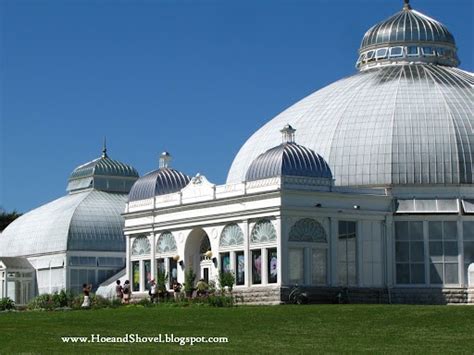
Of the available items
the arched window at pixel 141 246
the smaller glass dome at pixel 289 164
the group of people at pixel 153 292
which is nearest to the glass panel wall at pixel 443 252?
the smaller glass dome at pixel 289 164

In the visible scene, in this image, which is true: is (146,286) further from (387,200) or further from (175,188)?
(387,200)

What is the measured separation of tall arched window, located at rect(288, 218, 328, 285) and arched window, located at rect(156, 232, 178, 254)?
42.4ft

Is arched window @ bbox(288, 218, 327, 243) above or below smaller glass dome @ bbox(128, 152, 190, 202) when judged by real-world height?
below

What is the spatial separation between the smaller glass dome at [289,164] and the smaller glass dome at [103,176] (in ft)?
134

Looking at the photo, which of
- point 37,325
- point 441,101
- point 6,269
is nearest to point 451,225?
point 441,101

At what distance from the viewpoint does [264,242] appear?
7775 centimetres

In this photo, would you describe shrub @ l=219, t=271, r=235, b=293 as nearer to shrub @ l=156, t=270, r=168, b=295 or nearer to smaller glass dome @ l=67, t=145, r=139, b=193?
shrub @ l=156, t=270, r=168, b=295

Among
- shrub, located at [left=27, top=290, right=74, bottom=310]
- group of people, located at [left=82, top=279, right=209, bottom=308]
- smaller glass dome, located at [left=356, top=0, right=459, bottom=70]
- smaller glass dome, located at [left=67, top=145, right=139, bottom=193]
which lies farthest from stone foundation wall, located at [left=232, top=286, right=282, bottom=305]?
smaller glass dome, located at [left=67, top=145, right=139, bottom=193]

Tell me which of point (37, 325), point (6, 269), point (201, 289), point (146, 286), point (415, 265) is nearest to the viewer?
point (37, 325)

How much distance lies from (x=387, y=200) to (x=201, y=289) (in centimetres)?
1469

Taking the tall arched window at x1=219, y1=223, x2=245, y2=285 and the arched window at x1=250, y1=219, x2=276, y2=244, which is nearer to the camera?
the arched window at x1=250, y1=219, x2=276, y2=244

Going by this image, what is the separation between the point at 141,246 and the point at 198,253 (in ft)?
21.5

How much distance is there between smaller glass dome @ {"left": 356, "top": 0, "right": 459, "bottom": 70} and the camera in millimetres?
94688

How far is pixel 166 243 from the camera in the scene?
88688mm
